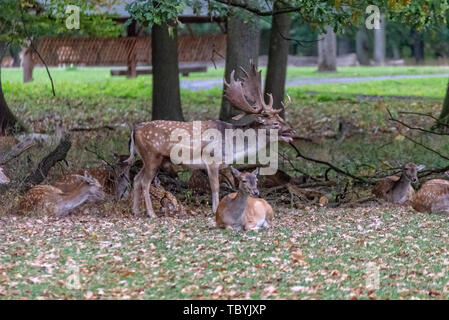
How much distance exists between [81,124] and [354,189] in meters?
8.48

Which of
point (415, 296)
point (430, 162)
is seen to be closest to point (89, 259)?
point (415, 296)

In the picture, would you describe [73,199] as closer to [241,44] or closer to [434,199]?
[434,199]

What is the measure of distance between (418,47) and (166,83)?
37678mm

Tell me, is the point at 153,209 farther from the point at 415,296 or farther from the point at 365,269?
the point at 415,296

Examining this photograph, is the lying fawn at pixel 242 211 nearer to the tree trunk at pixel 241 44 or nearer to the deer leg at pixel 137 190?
the deer leg at pixel 137 190

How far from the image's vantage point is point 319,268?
7.79 m

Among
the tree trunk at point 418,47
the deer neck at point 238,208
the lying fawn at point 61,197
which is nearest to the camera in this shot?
the deer neck at point 238,208

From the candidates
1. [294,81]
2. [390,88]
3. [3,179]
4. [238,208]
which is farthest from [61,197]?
[294,81]

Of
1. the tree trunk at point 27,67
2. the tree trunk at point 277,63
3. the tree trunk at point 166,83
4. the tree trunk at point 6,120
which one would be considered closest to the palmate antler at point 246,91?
the tree trunk at point 6,120

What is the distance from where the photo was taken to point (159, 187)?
1137 centimetres

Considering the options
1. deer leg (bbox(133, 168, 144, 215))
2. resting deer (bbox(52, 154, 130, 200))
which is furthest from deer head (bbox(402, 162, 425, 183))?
resting deer (bbox(52, 154, 130, 200))

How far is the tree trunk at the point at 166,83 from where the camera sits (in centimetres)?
1717

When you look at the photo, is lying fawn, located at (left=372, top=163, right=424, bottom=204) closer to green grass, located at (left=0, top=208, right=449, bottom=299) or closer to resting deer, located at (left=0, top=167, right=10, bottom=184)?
green grass, located at (left=0, top=208, right=449, bottom=299)

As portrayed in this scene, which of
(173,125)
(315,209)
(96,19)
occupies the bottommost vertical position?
(315,209)
